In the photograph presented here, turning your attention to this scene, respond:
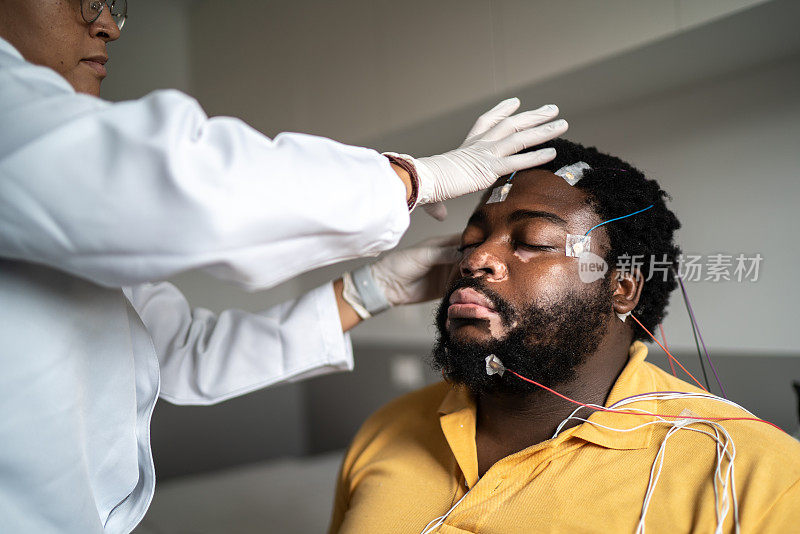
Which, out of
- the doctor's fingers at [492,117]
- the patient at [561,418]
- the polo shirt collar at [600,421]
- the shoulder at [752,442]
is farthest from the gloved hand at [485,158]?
the shoulder at [752,442]

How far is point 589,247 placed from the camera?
4.01 feet

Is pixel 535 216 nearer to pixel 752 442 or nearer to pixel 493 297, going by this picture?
pixel 493 297

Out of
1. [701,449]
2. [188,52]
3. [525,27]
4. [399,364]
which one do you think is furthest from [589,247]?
[188,52]

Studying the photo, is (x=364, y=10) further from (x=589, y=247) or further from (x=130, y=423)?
(x=130, y=423)

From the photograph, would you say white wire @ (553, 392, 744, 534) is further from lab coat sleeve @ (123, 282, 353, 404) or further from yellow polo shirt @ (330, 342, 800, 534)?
lab coat sleeve @ (123, 282, 353, 404)

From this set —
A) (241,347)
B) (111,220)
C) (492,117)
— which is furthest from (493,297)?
(111,220)

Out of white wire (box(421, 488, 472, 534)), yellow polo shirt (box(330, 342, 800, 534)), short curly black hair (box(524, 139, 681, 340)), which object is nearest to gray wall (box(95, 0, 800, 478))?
short curly black hair (box(524, 139, 681, 340))

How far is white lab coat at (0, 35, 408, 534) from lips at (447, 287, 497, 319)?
0.93 ft

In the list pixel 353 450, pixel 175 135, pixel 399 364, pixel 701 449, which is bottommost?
pixel 399 364

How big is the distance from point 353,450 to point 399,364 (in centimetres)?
188

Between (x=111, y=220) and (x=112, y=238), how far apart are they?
0.07ft

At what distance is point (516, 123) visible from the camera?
4.07 feet

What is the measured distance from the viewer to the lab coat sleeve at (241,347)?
1.36 metres

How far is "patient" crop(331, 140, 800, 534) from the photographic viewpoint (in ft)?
3.14
